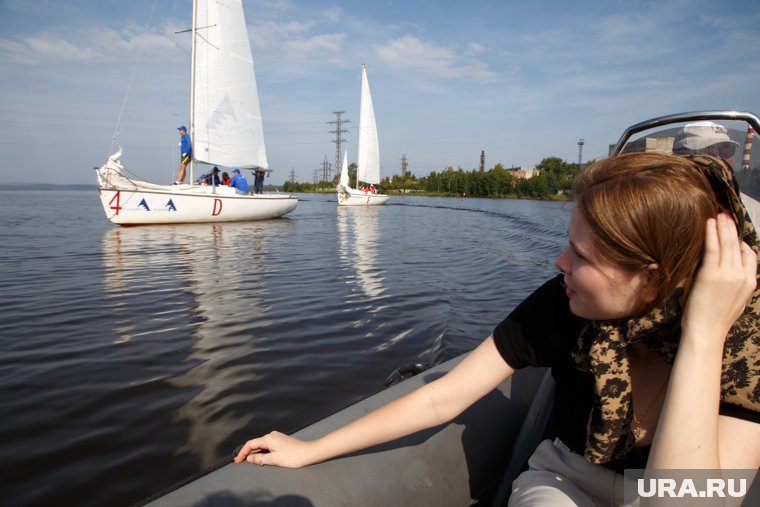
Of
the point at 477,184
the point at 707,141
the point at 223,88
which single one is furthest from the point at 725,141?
the point at 477,184

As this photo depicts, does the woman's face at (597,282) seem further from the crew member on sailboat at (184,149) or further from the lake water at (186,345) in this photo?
the crew member on sailboat at (184,149)

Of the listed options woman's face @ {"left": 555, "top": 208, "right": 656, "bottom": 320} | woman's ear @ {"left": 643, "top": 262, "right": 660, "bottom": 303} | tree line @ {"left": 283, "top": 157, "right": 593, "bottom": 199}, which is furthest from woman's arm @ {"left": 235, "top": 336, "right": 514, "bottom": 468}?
tree line @ {"left": 283, "top": 157, "right": 593, "bottom": 199}

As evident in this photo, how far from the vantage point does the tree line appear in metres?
80.1

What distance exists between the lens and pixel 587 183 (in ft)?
3.64

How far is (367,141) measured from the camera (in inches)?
1439

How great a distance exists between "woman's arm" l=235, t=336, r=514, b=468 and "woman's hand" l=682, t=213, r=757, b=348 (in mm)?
584

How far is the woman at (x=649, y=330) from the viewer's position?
3.11 feet

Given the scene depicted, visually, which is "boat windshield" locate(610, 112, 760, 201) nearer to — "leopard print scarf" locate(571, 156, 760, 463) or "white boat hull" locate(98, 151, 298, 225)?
"leopard print scarf" locate(571, 156, 760, 463)

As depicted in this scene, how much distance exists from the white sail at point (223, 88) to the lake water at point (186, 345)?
893 centimetres

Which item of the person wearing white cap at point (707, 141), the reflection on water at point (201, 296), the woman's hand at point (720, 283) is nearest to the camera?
the woman's hand at point (720, 283)

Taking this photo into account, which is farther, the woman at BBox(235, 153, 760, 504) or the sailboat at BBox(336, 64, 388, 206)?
the sailboat at BBox(336, 64, 388, 206)

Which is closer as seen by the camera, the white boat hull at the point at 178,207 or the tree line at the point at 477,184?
the white boat hull at the point at 178,207

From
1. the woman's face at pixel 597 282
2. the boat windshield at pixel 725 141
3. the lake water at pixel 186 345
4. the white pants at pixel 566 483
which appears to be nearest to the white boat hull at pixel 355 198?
the lake water at pixel 186 345

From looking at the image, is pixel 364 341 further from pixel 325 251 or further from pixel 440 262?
pixel 325 251
